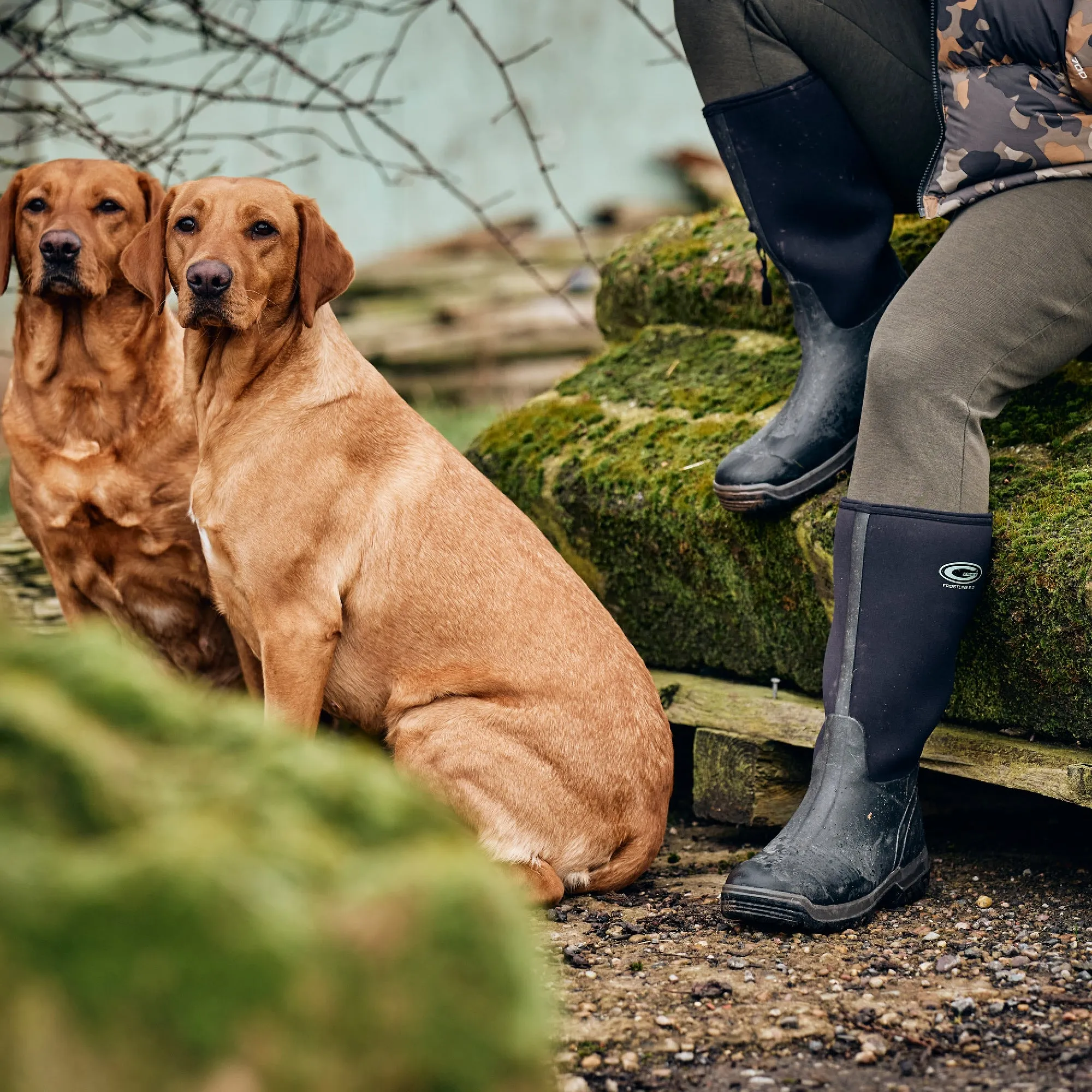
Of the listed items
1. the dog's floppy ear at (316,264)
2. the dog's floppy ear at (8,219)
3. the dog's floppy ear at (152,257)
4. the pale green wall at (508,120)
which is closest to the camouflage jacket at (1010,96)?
the dog's floppy ear at (316,264)

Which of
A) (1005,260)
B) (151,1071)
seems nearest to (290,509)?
(1005,260)

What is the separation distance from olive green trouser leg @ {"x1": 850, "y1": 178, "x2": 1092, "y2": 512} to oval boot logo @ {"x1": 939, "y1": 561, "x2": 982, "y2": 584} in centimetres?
11

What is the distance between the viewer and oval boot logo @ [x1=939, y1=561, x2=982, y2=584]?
250 cm

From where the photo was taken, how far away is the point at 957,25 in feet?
8.88

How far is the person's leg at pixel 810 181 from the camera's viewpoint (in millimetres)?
2969

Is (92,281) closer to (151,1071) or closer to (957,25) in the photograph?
(957,25)

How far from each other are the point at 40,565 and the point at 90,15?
15.2 feet

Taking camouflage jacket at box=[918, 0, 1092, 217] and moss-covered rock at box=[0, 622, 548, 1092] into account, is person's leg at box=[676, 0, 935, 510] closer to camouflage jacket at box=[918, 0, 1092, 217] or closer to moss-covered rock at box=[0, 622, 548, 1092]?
camouflage jacket at box=[918, 0, 1092, 217]

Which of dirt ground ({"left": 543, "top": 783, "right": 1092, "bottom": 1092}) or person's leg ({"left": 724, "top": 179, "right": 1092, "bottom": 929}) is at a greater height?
person's leg ({"left": 724, "top": 179, "right": 1092, "bottom": 929})

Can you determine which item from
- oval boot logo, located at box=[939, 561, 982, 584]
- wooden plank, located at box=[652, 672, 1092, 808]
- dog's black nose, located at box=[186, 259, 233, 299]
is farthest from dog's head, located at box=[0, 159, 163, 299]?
oval boot logo, located at box=[939, 561, 982, 584]

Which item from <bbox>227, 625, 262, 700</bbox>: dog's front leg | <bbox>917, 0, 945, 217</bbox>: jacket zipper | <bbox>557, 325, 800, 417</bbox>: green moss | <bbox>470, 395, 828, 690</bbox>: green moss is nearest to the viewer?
<bbox>917, 0, 945, 217</bbox>: jacket zipper

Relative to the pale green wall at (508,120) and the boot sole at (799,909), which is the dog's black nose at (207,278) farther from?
the pale green wall at (508,120)

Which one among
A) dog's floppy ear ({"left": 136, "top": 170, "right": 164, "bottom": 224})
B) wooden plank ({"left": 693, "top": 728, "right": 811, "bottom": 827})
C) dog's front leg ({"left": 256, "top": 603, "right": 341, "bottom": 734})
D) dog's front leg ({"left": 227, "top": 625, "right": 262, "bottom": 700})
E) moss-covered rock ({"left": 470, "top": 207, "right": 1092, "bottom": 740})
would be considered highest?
dog's floppy ear ({"left": 136, "top": 170, "right": 164, "bottom": 224})

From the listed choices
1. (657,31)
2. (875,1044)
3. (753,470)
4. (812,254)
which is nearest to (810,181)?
(812,254)
